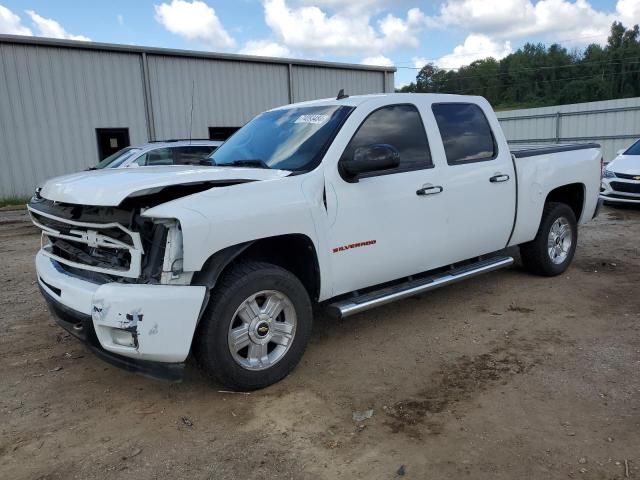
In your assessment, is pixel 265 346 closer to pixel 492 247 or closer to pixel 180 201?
pixel 180 201

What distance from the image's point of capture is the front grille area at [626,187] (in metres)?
10.9

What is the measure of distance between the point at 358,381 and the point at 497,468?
123cm

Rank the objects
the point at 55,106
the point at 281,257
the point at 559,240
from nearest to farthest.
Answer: the point at 281,257
the point at 559,240
the point at 55,106

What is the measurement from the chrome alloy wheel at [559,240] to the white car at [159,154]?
5.66 metres

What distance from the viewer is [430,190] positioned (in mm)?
4488

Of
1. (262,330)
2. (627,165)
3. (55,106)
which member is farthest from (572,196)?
(55,106)

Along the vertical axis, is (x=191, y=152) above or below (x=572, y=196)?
above

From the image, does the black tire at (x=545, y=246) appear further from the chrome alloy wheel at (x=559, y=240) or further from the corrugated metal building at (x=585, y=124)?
the corrugated metal building at (x=585, y=124)

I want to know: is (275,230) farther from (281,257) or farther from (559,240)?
(559,240)

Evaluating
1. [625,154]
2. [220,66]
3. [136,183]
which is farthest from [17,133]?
[625,154]

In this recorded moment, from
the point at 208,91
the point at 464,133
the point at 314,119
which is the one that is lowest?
the point at 464,133

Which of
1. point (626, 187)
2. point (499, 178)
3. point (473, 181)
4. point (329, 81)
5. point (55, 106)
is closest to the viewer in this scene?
point (473, 181)

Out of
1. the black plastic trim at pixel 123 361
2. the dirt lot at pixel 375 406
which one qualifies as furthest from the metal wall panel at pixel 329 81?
the black plastic trim at pixel 123 361

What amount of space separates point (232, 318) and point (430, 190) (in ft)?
6.77
